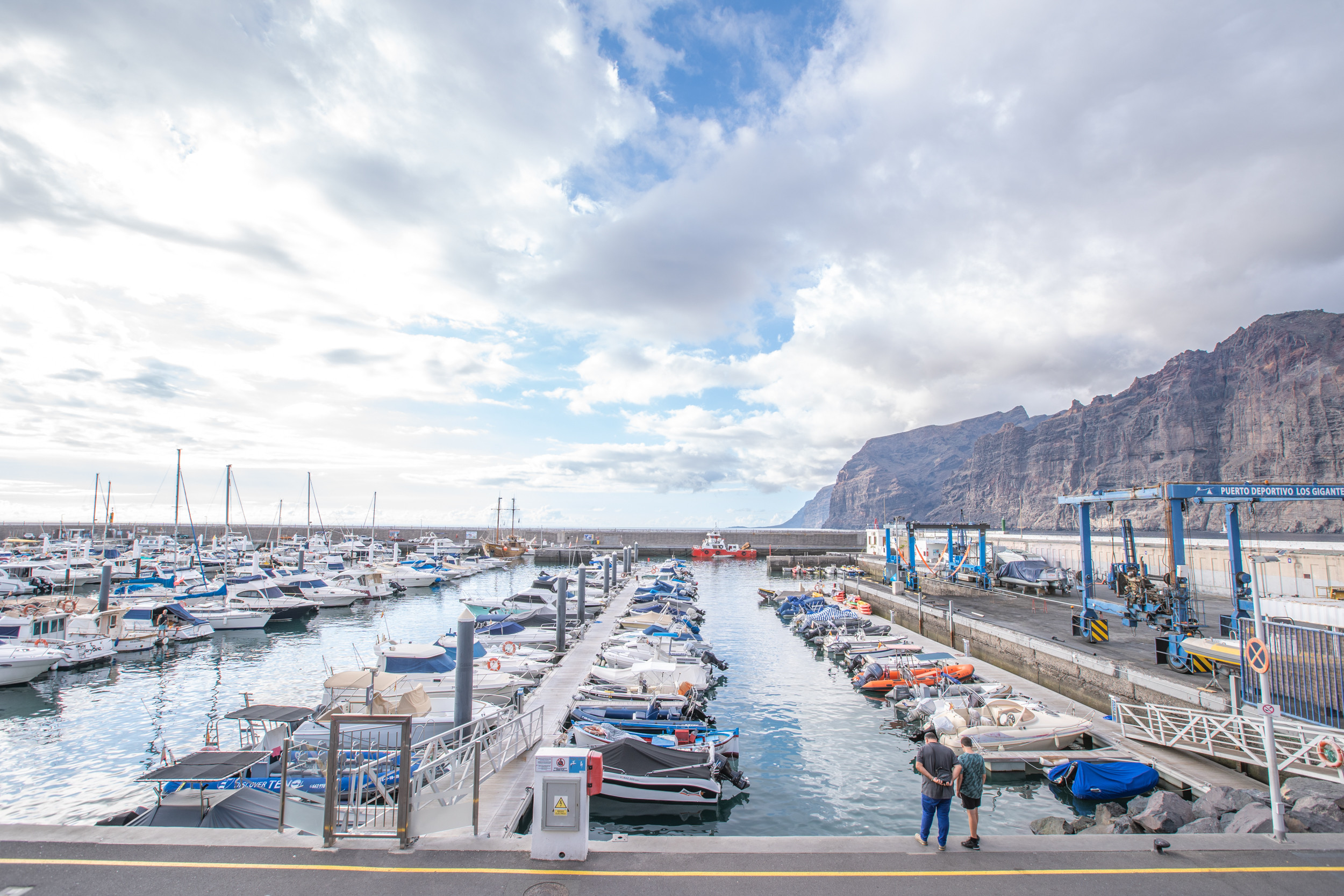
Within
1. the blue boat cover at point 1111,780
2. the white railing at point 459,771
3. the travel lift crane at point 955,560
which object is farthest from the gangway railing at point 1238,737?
the travel lift crane at point 955,560

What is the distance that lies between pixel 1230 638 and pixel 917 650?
13447 mm

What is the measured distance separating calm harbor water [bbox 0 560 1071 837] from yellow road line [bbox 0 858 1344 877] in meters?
4.97

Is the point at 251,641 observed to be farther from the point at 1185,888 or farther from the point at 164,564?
the point at 1185,888

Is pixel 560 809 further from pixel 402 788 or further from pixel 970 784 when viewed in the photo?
pixel 970 784

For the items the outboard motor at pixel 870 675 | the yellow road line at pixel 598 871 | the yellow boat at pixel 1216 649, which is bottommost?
the outboard motor at pixel 870 675

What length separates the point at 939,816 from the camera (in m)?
8.68

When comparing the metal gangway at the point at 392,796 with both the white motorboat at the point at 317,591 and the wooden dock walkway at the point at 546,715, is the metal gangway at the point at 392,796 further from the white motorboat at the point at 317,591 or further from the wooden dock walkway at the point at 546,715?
the white motorboat at the point at 317,591

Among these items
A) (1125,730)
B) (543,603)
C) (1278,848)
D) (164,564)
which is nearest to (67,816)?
(1278,848)

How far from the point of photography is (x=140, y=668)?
31344mm

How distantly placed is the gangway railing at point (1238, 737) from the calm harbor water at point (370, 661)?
3448 mm

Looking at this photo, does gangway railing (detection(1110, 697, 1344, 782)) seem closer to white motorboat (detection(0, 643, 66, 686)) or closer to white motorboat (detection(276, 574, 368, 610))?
white motorboat (detection(0, 643, 66, 686))

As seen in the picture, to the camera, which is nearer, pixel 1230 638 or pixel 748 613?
pixel 1230 638

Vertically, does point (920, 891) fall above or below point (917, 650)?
above

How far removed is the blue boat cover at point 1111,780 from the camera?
1519 centimetres
